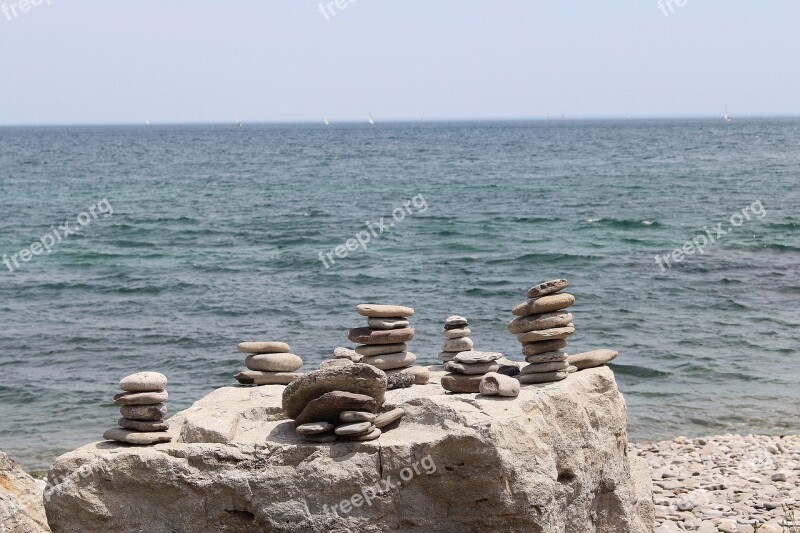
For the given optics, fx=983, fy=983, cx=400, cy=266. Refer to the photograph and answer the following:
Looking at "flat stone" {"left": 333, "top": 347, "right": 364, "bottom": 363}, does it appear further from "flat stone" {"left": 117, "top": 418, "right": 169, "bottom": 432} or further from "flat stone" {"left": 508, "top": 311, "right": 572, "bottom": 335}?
"flat stone" {"left": 117, "top": 418, "right": 169, "bottom": 432}

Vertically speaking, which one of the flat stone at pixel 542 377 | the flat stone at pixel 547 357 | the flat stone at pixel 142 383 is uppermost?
the flat stone at pixel 142 383

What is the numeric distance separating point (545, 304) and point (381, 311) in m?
1.83

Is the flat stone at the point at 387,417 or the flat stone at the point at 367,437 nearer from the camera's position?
the flat stone at the point at 367,437

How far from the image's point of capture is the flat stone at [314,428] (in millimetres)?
8484

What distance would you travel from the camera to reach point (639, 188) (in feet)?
172

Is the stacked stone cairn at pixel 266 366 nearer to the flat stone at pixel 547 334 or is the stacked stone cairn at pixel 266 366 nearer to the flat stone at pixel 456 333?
the flat stone at pixel 456 333

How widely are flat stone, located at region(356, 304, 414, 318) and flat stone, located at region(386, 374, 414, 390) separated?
2.35 feet

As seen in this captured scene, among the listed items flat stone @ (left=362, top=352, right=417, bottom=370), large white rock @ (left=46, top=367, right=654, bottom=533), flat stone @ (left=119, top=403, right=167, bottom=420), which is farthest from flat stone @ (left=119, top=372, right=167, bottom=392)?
flat stone @ (left=362, top=352, right=417, bottom=370)

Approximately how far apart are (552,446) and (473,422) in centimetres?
94

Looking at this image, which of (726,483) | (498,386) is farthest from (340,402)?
(726,483)

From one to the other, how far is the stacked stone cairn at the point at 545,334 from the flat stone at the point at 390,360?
58.1 inches

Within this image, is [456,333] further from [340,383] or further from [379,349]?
[340,383]

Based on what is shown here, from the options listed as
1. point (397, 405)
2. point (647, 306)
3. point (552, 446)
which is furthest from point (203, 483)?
point (647, 306)

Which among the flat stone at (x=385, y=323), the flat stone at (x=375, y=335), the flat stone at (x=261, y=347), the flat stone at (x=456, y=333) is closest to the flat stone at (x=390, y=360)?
the flat stone at (x=375, y=335)
